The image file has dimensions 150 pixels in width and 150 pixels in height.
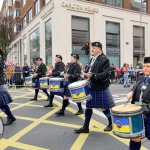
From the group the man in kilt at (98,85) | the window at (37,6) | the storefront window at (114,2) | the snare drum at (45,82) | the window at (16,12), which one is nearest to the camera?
the man in kilt at (98,85)

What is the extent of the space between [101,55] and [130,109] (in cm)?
198

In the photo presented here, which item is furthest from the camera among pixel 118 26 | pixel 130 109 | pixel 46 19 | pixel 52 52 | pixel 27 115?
pixel 118 26

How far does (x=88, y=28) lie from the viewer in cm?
2217

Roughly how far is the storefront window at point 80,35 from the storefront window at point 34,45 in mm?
5471

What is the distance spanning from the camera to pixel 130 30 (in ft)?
80.8

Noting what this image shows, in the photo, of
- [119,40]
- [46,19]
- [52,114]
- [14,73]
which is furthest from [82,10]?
[52,114]

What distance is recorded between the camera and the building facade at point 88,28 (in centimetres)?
2027

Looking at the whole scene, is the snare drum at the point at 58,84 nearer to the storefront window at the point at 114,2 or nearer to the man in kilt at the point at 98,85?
the man in kilt at the point at 98,85

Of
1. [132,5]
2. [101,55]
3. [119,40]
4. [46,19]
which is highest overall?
[132,5]

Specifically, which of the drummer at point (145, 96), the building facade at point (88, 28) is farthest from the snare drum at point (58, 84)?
the building facade at point (88, 28)

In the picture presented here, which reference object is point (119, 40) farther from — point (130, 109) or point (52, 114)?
point (130, 109)

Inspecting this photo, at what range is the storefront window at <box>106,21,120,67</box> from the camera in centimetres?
2331

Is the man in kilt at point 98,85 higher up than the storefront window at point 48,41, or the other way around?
the storefront window at point 48,41

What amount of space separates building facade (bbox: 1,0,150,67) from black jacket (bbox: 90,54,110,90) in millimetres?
15417
